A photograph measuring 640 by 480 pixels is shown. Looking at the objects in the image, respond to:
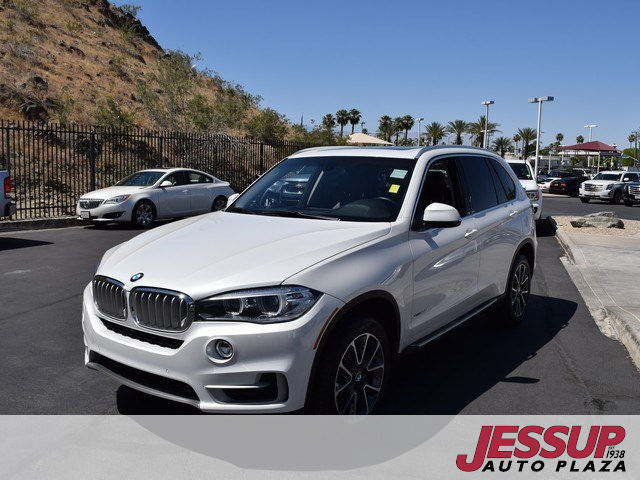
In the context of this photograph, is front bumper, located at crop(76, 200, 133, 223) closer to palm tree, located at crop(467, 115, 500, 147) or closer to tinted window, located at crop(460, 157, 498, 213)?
tinted window, located at crop(460, 157, 498, 213)

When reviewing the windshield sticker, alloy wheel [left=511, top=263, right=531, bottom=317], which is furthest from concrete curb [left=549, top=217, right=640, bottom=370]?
the windshield sticker

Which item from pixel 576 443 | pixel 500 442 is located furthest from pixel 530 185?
pixel 500 442

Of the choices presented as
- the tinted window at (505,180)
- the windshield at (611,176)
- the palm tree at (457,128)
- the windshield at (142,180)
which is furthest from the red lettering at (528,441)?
the palm tree at (457,128)

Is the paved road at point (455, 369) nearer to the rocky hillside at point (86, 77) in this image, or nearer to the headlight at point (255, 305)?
the headlight at point (255, 305)

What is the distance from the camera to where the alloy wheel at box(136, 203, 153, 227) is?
1481 centimetres

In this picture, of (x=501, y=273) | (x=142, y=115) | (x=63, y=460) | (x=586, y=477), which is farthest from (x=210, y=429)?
(x=142, y=115)

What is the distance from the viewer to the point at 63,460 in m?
3.37

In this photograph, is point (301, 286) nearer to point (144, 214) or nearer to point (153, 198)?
point (144, 214)

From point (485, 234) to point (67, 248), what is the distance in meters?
8.40

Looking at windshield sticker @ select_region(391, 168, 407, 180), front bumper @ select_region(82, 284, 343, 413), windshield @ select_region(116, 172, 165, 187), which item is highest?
windshield sticker @ select_region(391, 168, 407, 180)

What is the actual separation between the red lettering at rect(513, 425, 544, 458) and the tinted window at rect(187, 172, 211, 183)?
13705mm

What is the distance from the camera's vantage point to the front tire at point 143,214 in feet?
48.3

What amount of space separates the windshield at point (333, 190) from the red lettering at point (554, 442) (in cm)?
168

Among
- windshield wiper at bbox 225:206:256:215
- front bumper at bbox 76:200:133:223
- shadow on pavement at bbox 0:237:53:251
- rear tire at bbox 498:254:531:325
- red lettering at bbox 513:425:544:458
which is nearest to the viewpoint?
red lettering at bbox 513:425:544:458
